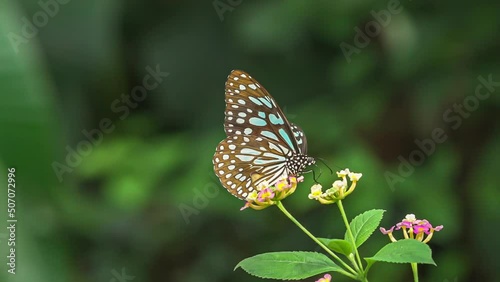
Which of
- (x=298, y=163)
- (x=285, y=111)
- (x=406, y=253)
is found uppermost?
(x=285, y=111)

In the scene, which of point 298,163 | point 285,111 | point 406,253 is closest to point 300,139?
point 298,163

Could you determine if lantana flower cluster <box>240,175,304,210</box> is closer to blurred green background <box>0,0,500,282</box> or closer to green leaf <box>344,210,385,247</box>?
green leaf <box>344,210,385,247</box>

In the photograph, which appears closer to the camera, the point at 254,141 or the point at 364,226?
the point at 364,226

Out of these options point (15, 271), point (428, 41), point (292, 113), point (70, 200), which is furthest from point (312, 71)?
point (15, 271)

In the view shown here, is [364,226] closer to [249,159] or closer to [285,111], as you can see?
[249,159]

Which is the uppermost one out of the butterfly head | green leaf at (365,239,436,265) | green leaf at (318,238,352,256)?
the butterfly head

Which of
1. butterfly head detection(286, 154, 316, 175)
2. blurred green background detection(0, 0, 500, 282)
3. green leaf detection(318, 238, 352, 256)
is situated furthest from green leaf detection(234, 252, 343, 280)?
blurred green background detection(0, 0, 500, 282)

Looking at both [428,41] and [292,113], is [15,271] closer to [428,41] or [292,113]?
[292,113]

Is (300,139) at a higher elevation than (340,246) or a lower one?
higher
